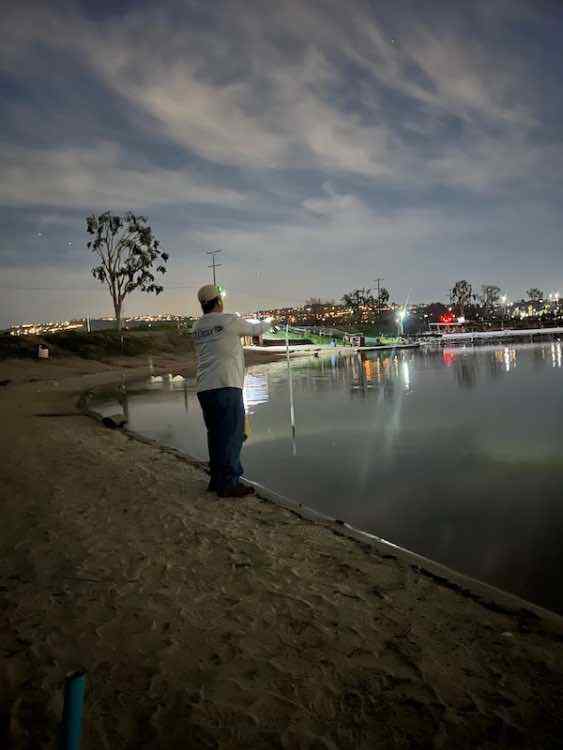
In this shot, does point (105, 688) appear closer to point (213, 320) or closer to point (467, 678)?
point (467, 678)

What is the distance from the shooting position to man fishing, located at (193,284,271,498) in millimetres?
5332

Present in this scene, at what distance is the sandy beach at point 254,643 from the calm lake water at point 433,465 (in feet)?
2.76

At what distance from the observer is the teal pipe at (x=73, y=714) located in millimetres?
1080

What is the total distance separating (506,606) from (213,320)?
3791 mm

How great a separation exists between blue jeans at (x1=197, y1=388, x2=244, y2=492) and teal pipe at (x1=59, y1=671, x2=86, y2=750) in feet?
13.7

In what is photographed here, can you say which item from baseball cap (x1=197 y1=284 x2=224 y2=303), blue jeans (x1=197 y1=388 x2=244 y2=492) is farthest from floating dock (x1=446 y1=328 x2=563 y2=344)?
blue jeans (x1=197 y1=388 x2=244 y2=492)

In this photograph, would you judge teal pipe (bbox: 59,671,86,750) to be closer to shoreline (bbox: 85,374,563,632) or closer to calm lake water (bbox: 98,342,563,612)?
shoreline (bbox: 85,374,563,632)

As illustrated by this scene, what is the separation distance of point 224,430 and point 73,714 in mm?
4271

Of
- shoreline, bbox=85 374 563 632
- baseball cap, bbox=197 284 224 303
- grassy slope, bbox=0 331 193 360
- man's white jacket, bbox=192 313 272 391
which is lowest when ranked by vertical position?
shoreline, bbox=85 374 563 632

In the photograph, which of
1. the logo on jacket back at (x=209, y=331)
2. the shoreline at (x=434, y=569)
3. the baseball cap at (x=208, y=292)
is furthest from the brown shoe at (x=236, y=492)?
the baseball cap at (x=208, y=292)

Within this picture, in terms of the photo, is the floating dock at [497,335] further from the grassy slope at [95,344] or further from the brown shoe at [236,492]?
the brown shoe at [236,492]

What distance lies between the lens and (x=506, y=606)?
292 cm

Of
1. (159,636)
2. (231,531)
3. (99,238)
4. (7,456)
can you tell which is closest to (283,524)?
(231,531)

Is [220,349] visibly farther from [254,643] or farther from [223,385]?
[254,643]
